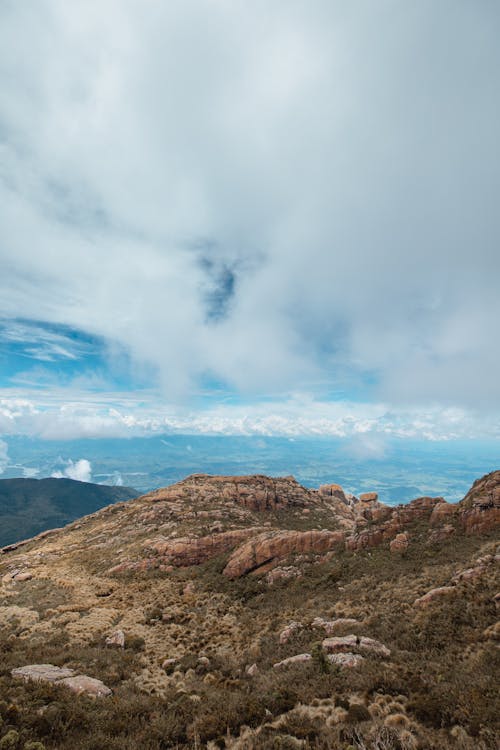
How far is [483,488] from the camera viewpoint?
1544 inches

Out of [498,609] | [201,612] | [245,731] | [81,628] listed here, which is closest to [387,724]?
[245,731]

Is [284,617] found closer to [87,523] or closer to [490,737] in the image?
[490,737]

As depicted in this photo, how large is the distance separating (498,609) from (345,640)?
10.2 m

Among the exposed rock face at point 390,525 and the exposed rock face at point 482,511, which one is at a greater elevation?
the exposed rock face at point 482,511

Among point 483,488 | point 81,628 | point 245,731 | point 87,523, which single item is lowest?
point 87,523

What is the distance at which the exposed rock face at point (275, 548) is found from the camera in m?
40.5

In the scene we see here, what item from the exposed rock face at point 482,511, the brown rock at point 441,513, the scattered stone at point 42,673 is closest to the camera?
the scattered stone at point 42,673

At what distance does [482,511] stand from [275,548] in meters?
26.2

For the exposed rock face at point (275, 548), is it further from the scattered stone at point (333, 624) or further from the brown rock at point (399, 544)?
the scattered stone at point (333, 624)

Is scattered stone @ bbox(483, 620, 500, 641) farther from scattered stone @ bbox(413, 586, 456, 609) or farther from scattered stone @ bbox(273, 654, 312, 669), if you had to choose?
scattered stone @ bbox(273, 654, 312, 669)

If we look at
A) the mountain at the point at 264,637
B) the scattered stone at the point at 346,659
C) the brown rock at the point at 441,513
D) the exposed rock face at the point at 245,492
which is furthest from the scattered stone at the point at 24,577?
the brown rock at the point at 441,513

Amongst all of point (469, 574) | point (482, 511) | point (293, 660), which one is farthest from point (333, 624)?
point (482, 511)

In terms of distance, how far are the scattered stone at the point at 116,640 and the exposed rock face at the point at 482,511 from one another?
37.7 metres

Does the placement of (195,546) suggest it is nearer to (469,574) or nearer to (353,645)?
(353,645)
